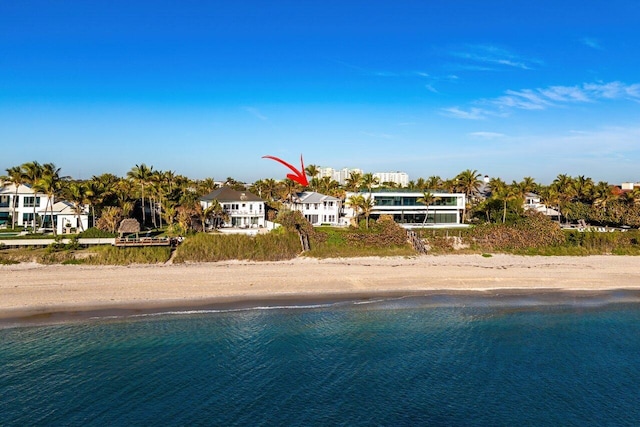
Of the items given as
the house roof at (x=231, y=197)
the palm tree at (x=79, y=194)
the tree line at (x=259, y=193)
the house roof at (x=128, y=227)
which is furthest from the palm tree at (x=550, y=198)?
the palm tree at (x=79, y=194)

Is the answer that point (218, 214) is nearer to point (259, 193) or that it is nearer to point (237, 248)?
point (237, 248)

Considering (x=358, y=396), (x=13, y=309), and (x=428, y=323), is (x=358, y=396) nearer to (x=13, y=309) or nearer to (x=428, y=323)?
(x=428, y=323)

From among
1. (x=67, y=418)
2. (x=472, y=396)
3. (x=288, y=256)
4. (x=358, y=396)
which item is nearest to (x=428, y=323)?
(x=472, y=396)

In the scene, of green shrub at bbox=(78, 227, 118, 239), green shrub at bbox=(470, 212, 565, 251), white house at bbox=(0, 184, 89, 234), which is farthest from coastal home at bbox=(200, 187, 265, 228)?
green shrub at bbox=(470, 212, 565, 251)

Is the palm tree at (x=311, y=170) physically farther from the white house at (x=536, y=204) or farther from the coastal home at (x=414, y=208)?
the white house at (x=536, y=204)

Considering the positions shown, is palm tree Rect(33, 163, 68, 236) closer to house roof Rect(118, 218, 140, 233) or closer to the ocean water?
house roof Rect(118, 218, 140, 233)

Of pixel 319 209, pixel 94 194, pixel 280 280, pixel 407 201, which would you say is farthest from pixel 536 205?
pixel 94 194
